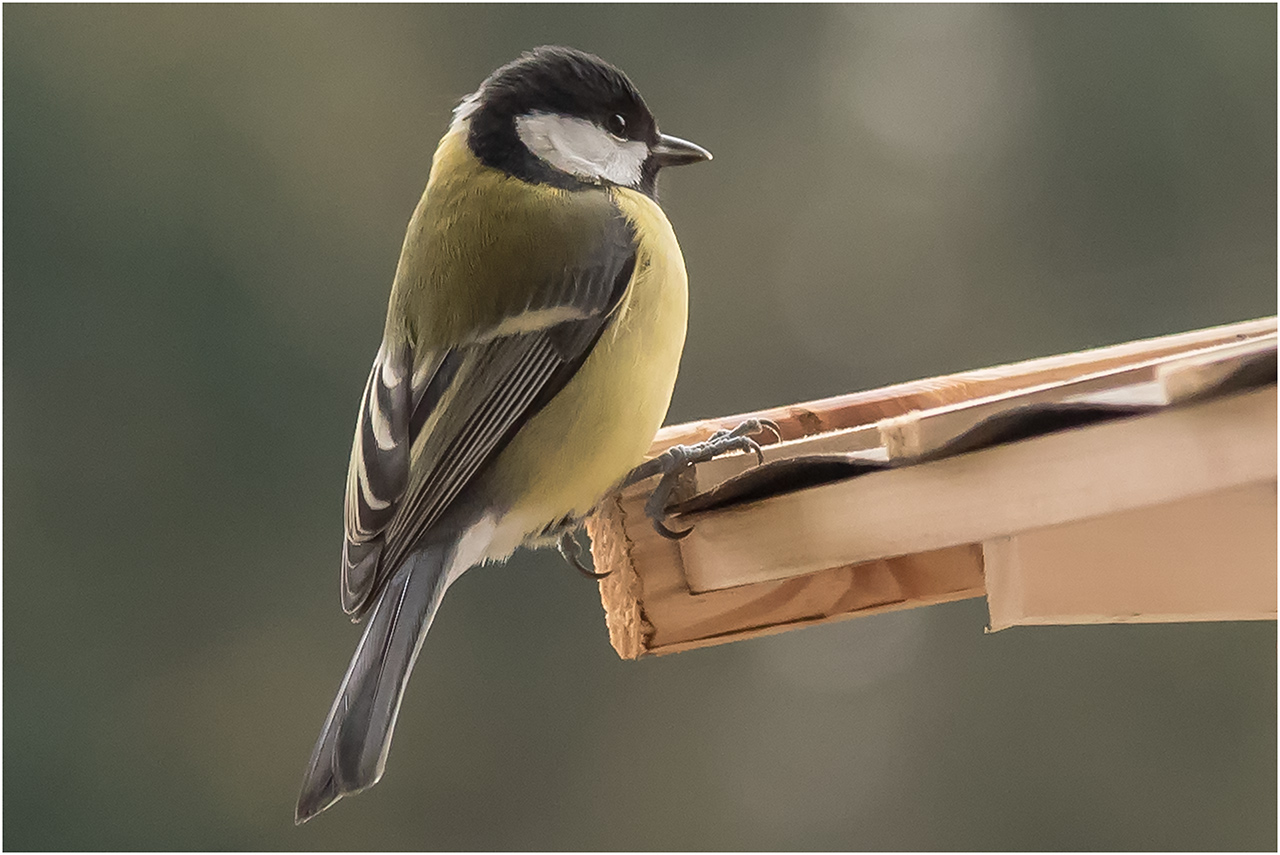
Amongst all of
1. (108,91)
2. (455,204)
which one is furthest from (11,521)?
(455,204)

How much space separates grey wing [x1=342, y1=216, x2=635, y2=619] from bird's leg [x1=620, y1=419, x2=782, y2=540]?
0.11 meters

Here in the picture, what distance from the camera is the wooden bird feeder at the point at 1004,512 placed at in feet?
2.46

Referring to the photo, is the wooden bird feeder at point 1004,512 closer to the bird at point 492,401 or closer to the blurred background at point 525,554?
the bird at point 492,401

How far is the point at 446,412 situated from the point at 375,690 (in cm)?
24

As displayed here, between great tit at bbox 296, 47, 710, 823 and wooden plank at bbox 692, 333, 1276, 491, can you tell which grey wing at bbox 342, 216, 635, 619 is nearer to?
great tit at bbox 296, 47, 710, 823

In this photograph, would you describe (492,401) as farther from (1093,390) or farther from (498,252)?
(1093,390)

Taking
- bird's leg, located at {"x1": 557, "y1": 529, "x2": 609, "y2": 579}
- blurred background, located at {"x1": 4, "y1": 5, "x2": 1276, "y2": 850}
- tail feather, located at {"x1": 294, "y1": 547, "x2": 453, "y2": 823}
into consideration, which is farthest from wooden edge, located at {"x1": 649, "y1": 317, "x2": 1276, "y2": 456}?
blurred background, located at {"x1": 4, "y1": 5, "x2": 1276, "y2": 850}

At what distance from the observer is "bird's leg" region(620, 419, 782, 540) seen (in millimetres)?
1086

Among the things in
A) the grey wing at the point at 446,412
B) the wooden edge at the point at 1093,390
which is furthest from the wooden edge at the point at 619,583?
the wooden edge at the point at 1093,390

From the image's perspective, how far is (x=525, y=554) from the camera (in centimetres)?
312

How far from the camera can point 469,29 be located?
11.1ft

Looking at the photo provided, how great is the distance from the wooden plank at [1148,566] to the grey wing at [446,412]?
0.46m

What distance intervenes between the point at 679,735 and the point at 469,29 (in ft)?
5.62

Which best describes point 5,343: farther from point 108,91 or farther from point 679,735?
point 679,735
